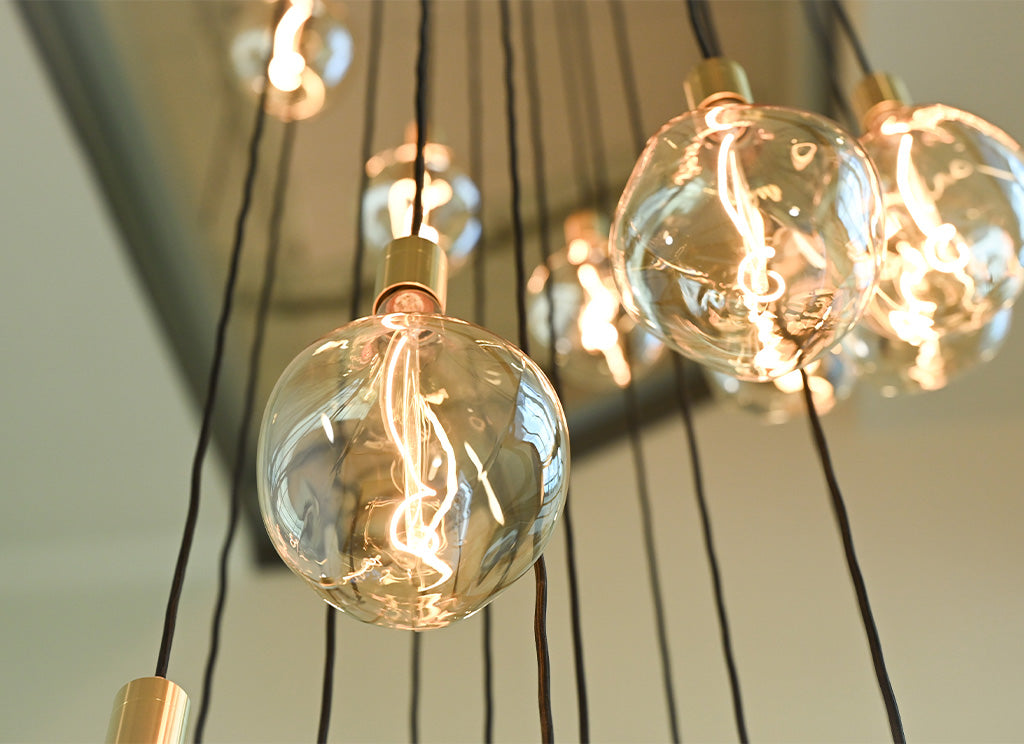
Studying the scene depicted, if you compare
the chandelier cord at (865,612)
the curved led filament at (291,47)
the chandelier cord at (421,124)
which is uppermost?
Answer: the curved led filament at (291,47)

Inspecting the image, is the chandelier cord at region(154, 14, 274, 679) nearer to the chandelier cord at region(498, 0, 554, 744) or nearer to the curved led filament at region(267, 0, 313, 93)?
the chandelier cord at region(498, 0, 554, 744)

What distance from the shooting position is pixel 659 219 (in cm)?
68

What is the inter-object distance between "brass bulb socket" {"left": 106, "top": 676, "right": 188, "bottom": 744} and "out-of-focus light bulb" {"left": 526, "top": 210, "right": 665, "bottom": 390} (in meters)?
1.16

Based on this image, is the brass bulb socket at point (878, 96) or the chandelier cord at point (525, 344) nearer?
the chandelier cord at point (525, 344)

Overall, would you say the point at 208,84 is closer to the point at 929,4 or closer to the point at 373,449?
the point at 929,4

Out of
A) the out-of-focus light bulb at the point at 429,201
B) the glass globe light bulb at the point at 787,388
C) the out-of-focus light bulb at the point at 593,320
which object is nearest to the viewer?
the glass globe light bulb at the point at 787,388

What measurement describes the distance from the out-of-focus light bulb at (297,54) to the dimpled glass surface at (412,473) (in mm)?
1149

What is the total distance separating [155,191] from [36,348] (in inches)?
22.0

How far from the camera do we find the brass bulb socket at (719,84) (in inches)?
31.0

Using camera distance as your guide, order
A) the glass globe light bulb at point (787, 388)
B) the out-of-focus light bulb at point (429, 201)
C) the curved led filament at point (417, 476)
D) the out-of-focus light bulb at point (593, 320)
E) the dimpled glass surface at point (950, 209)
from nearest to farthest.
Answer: the curved led filament at point (417, 476) → the dimpled glass surface at point (950, 209) → the glass globe light bulb at point (787, 388) → the out-of-focus light bulb at point (429, 201) → the out-of-focus light bulb at point (593, 320)

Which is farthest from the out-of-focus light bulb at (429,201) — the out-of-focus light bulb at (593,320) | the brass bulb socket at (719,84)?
the brass bulb socket at (719,84)

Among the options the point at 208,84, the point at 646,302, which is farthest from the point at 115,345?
the point at 646,302

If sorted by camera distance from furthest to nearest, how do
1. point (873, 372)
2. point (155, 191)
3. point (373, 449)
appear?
point (155, 191) → point (873, 372) → point (373, 449)

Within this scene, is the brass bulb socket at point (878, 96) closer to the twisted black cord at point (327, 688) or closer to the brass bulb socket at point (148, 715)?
the twisted black cord at point (327, 688)
